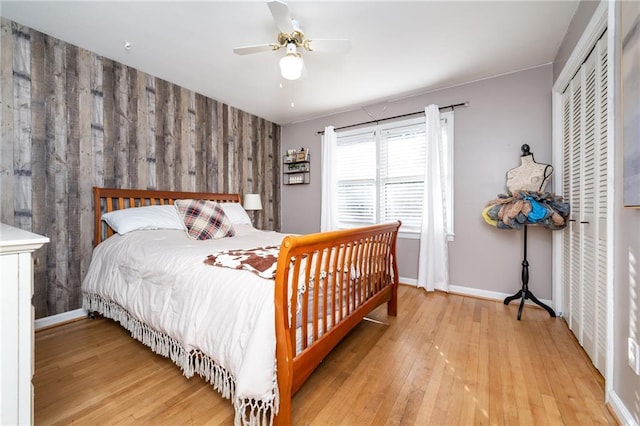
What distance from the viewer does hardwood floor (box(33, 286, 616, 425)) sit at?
4.20 ft

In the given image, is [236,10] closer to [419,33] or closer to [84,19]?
[84,19]

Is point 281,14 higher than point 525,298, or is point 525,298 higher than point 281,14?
point 281,14

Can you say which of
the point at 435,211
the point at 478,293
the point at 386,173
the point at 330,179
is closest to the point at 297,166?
the point at 330,179

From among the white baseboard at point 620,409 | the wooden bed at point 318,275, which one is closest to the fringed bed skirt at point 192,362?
the wooden bed at point 318,275

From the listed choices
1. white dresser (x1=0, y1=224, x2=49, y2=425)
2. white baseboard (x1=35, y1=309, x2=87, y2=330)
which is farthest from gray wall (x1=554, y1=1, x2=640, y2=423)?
white baseboard (x1=35, y1=309, x2=87, y2=330)

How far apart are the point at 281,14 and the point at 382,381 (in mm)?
2285

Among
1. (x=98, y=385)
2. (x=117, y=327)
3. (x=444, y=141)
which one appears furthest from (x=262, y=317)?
(x=444, y=141)

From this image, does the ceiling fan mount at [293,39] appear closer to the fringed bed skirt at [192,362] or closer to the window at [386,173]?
the window at [386,173]

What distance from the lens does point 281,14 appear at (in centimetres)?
160

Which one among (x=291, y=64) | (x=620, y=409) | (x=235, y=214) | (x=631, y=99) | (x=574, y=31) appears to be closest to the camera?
(x=631, y=99)

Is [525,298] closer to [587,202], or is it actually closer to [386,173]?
[587,202]

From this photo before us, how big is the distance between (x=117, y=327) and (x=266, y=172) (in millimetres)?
2794

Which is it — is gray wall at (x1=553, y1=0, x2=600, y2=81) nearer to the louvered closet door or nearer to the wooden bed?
the louvered closet door

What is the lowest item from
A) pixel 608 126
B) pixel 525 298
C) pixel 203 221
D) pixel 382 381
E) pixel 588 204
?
pixel 382 381
